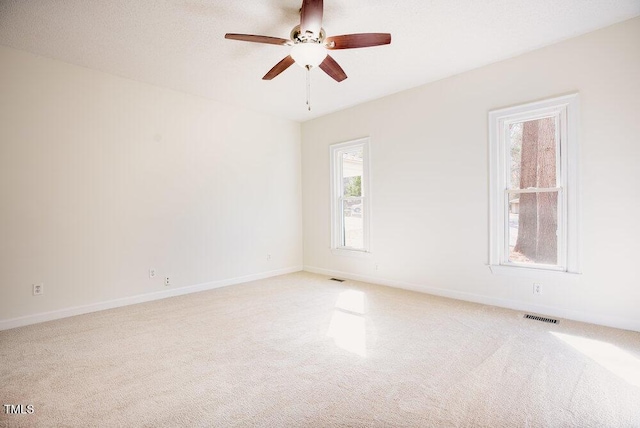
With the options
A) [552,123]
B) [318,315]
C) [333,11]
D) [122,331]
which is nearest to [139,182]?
[122,331]

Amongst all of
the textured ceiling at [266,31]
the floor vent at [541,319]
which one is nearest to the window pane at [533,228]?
the floor vent at [541,319]

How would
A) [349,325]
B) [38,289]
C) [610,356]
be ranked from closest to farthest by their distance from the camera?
[610,356]
[349,325]
[38,289]

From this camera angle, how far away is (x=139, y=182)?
403 cm

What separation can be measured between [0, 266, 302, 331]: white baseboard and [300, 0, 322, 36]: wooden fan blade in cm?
366

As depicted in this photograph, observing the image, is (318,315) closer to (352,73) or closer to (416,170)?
(416,170)

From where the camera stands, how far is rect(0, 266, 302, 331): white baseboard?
10.5 ft

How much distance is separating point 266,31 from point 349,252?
343cm

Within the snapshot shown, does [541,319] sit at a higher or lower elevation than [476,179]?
lower

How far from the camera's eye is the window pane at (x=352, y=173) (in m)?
5.22

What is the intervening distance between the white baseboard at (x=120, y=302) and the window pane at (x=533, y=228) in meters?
3.74

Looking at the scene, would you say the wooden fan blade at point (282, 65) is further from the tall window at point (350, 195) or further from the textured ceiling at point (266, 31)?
the tall window at point (350, 195)

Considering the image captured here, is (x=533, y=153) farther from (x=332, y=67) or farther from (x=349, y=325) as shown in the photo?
(x=349, y=325)

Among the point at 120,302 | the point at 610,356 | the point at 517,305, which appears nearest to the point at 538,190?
the point at 517,305

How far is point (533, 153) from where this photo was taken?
136 inches
